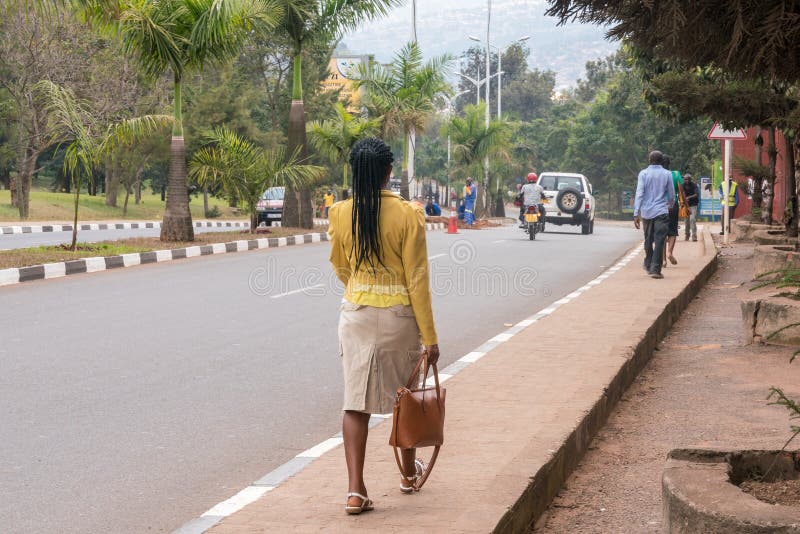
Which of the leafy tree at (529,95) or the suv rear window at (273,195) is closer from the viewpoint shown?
the suv rear window at (273,195)

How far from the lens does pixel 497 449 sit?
5.48 m

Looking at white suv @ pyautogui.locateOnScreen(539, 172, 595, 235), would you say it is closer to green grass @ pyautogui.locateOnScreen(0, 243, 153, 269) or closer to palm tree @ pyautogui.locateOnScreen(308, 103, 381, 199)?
palm tree @ pyautogui.locateOnScreen(308, 103, 381, 199)

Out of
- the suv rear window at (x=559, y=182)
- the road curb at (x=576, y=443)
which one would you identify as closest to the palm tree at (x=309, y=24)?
the suv rear window at (x=559, y=182)

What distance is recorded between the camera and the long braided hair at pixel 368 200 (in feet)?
15.3

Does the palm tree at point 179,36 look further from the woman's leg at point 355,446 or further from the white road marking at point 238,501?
the woman's leg at point 355,446

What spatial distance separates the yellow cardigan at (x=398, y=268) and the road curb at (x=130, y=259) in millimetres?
12079

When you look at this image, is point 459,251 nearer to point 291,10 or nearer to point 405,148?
point 291,10

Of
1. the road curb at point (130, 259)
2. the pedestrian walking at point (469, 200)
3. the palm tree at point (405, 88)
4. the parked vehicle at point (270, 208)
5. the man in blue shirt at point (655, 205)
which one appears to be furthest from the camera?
the parked vehicle at point (270, 208)

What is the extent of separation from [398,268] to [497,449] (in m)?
1.28

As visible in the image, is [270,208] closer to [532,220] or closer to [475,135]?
[475,135]

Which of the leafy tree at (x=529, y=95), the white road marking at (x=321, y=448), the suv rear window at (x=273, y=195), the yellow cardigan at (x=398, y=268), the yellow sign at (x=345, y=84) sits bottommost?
the white road marking at (x=321, y=448)

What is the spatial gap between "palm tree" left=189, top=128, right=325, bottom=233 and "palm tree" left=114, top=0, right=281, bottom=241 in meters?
2.75

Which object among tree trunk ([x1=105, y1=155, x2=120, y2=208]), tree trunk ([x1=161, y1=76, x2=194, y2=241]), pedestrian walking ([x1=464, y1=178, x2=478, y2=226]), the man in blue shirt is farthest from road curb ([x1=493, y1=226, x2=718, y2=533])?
tree trunk ([x1=105, y1=155, x2=120, y2=208])

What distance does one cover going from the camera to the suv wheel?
33.4 metres
